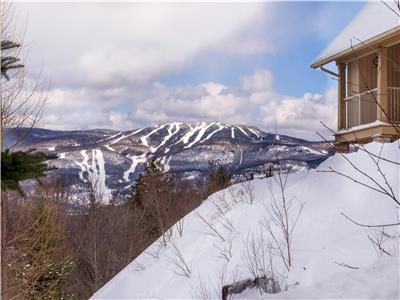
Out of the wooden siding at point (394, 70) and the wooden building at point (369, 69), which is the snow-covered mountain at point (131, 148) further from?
the wooden siding at point (394, 70)

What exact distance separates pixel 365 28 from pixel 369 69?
4.24 ft

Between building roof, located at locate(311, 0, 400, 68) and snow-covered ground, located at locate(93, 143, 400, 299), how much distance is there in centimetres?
272

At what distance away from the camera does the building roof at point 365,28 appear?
12.1 meters

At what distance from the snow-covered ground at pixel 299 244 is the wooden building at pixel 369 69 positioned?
1.07 m

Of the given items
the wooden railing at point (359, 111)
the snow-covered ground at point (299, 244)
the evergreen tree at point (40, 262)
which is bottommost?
the evergreen tree at point (40, 262)

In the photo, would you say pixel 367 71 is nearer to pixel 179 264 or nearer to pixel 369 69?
pixel 369 69

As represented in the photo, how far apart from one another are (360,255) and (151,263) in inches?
284

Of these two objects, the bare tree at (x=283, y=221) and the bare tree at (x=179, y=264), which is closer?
the bare tree at (x=283, y=221)

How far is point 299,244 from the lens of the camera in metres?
9.77

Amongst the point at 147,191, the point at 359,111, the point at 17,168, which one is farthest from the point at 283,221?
the point at 147,191

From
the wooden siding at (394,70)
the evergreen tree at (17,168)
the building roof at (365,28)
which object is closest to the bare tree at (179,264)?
the building roof at (365,28)

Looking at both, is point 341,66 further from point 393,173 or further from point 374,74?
A: point 393,173

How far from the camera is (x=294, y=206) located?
11.2 m

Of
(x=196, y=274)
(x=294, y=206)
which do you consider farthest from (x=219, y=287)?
(x=294, y=206)
